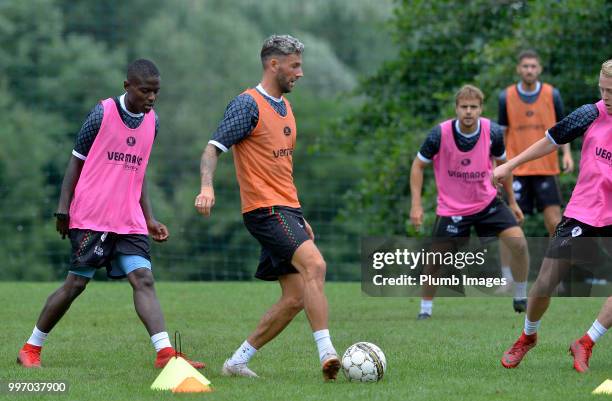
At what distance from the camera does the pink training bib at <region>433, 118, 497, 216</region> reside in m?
11.0

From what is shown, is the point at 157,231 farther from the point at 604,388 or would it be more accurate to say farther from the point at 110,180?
the point at 604,388

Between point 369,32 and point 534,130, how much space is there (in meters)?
29.6

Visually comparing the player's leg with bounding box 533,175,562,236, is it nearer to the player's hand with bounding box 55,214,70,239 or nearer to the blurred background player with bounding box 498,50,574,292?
the blurred background player with bounding box 498,50,574,292

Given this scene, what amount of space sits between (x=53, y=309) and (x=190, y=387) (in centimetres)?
167

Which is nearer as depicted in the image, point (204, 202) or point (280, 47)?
point (204, 202)

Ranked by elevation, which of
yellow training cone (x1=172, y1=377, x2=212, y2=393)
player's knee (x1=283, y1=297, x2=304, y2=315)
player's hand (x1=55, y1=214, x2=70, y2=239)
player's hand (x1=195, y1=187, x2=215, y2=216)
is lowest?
yellow training cone (x1=172, y1=377, x2=212, y2=393)

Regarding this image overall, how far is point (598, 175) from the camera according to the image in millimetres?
7711

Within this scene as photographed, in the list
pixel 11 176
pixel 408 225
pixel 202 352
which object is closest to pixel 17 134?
pixel 11 176

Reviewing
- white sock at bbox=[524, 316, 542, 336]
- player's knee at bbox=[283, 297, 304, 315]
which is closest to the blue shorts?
player's knee at bbox=[283, 297, 304, 315]

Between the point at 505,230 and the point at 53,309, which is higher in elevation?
the point at 505,230

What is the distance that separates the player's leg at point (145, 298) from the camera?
8.00 m

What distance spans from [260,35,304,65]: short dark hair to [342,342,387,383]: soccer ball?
1.85m

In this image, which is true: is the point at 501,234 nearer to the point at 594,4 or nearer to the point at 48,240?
the point at 594,4

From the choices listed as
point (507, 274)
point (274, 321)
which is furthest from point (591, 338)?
point (507, 274)
